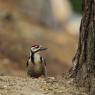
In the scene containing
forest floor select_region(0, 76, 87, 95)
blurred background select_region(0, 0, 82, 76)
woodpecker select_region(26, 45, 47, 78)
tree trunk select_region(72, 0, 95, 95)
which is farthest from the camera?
blurred background select_region(0, 0, 82, 76)

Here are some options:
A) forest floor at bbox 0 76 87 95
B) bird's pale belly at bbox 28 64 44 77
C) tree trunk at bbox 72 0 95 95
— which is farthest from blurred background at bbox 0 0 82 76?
tree trunk at bbox 72 0 95 95

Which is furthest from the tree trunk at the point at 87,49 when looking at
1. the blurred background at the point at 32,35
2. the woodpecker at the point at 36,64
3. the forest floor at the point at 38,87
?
the blurred background at the point at 32,35

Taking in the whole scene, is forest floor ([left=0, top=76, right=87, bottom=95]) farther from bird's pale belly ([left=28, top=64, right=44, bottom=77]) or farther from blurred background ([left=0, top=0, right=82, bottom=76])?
blurred background ([left=0, top=0, right=82, bottom=76])

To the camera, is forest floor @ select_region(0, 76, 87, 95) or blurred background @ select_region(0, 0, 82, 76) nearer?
forest floor @ select_region(0, 76, 87, 95)

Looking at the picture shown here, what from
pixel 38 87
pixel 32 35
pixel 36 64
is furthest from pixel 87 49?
pixel 32 35

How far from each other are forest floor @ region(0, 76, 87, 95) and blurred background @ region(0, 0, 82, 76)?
9.52m

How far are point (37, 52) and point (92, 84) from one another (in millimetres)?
2664

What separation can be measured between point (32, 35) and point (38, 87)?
19.7 m

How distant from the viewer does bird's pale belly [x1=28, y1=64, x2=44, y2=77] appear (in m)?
15.0

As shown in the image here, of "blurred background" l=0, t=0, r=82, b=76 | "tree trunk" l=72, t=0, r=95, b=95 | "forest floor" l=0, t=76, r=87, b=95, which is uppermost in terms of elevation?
"tree trunk" l=72, t=0, r=95, b=95

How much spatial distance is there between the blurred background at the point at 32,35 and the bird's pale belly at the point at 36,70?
25.8 feet

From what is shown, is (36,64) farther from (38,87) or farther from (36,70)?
(38,87)

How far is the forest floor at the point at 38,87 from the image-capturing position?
1270cm

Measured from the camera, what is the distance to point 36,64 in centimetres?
1497
